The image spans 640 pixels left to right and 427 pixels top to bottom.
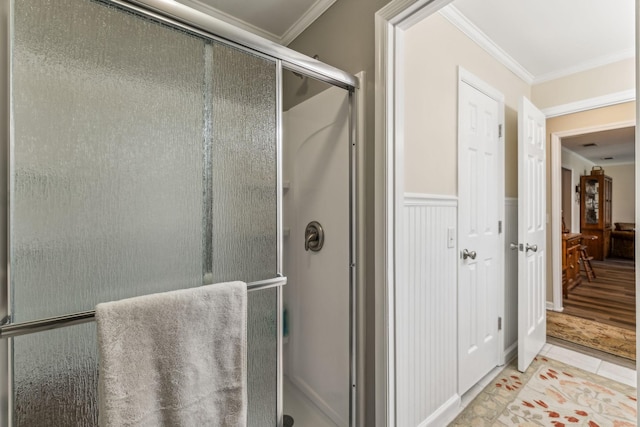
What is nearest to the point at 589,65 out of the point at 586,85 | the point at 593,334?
the point at 586,85

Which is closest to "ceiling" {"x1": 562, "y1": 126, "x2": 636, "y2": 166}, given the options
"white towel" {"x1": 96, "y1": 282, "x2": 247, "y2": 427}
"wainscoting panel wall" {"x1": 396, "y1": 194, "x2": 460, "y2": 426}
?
"wainscoting panel wall" {"x1": 396, "y1": 194, "x2": 460, "y2": 426}

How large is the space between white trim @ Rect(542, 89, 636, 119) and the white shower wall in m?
2.46

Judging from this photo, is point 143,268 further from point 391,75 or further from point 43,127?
point 391,75

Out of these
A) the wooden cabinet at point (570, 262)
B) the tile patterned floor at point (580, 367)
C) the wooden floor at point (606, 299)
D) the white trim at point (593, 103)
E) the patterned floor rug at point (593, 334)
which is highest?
the white trim at point (593, 103)

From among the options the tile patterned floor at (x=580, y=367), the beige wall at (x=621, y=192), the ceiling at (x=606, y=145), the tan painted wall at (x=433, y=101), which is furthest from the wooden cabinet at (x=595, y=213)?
the tan painted wall at (x=433, y=101)

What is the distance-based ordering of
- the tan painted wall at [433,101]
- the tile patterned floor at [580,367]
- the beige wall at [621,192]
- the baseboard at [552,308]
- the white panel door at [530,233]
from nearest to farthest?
the tan painted wall at [433,101]
the tile patterned floor at [580,367]
the white panel door at [530,233]
the baseboard at [552,308]
the beige wall at [621,192]

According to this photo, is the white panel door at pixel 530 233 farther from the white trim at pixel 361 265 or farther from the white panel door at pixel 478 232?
the white trim at pixel 361 265

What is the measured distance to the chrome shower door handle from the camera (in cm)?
156

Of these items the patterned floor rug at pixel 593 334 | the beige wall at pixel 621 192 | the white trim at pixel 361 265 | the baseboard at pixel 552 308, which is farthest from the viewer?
the beige wall at pixel 621 192

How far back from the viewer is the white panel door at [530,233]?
205 cm

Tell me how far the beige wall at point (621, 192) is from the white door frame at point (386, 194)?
935 centimetres

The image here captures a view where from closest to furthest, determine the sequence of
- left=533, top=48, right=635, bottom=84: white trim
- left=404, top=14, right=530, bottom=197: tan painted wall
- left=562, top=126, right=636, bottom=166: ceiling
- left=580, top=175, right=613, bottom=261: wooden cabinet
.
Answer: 1. left=404, top=14, right=530, bottom=197: tan painted wall
2. left=533, top=48, right=635, bottom=84: white trim
3. left=562, top=126, right=636, bottom=166: ceiling
4. left=580, top=175, right=613, bottom=261: wooden cabinet

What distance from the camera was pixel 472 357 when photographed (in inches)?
70.9

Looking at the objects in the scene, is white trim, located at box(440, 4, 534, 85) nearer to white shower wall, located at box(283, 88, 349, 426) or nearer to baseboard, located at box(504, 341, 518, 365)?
white shower wall, located at box(283, 88, 349, 426)
